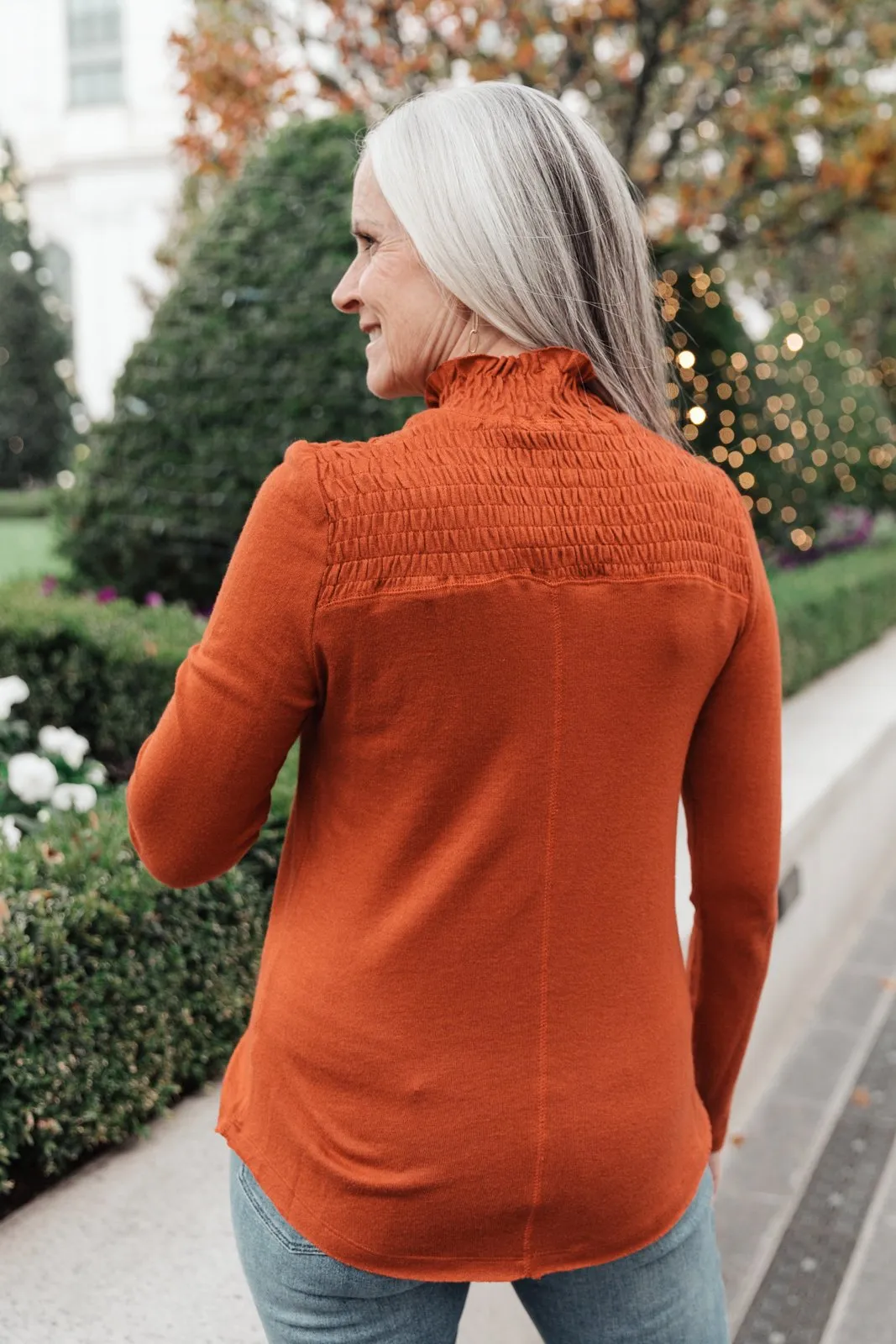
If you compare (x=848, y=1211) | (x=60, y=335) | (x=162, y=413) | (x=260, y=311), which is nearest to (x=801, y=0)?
(x=260, y=311)

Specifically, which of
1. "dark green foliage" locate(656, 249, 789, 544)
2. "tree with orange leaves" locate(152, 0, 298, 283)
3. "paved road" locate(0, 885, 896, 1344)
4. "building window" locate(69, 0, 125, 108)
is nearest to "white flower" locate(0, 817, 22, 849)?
"paved road" locate(0, 885, 896, 1344)

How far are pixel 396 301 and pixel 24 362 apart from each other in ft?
82.5

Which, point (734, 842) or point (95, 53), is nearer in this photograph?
point (734, 842)

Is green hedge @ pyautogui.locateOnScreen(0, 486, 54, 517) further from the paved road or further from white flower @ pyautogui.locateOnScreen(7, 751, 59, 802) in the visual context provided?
the paved road

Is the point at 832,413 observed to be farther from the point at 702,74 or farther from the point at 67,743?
the point at 67,743

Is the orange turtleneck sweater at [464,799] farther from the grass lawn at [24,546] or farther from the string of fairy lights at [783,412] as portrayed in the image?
the grass lawn at [24,546]

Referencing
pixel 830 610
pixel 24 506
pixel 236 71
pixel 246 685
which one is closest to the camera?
pixel 246 685

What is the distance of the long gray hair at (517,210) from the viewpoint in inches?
40.4

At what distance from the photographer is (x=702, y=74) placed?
705 centimetres

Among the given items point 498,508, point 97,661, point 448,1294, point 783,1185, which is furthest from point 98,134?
point 448,1294

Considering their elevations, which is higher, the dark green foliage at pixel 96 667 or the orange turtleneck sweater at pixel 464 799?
the orange turtleneck sweater at pixel 464 799

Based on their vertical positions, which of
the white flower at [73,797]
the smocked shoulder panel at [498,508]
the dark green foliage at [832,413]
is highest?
the smocked shoulder panel at [498,508]

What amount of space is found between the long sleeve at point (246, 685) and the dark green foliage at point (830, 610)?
4818 mm

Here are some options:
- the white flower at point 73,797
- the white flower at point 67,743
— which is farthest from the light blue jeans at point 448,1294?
the white flower at point 67,743
